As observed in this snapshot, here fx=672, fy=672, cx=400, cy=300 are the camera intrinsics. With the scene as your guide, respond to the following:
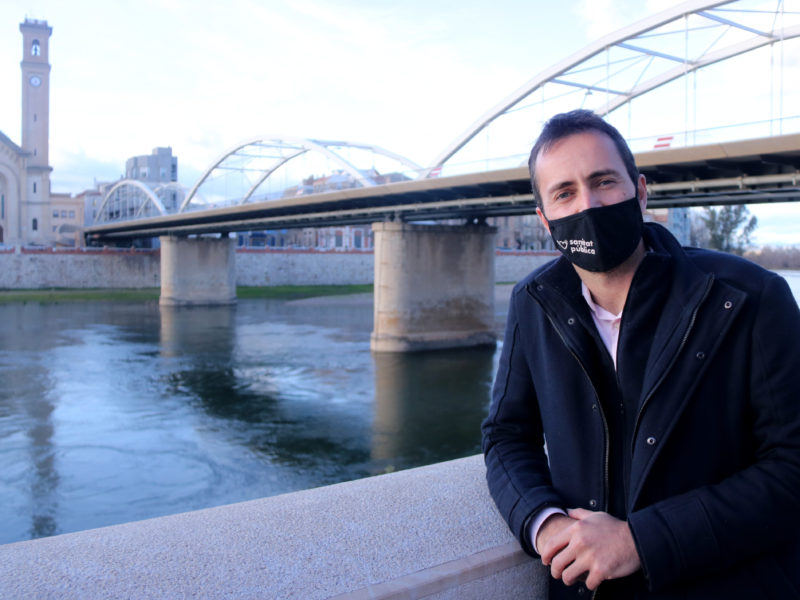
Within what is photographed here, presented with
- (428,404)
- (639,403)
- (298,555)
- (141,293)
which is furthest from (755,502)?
(141,293)

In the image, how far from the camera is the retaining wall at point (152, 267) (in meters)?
A: 56.1

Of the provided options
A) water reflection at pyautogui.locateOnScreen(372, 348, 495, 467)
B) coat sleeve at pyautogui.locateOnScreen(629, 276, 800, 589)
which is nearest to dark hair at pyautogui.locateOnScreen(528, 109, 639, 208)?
coat sleeve at pyautogui.locateOnScreen(629, 276, 800, 589)

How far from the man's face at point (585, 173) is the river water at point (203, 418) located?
757 cm

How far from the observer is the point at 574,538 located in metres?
1.72

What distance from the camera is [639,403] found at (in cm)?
179

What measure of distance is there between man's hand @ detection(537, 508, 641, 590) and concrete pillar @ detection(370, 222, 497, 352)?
80.0 ft

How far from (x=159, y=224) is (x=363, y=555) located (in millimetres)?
50032

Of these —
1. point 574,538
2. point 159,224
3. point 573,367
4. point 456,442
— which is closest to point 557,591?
point 574,538

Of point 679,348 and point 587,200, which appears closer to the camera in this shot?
point 679,348

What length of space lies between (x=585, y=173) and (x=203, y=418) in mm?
15165

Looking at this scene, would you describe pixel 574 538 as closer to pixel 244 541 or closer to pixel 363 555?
pixel 363 555

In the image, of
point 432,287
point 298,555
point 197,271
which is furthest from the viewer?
point 197,271

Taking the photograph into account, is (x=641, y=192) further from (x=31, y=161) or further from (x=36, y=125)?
(x=36, y=125)

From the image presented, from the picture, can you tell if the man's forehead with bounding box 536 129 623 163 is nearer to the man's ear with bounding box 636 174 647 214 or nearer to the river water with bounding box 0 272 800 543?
the man's ear with bounding box 636 174 647 214
